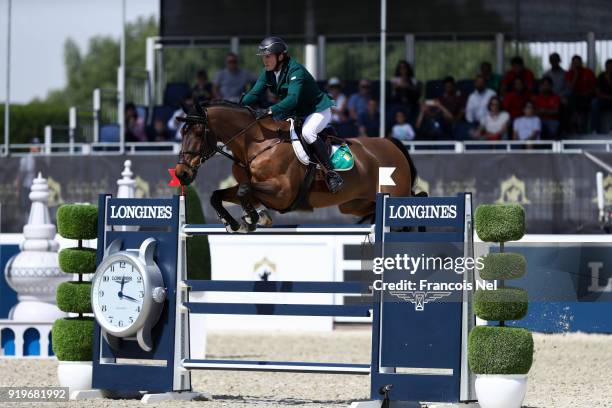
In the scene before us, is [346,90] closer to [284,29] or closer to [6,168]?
[284,29]

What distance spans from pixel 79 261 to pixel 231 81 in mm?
8710

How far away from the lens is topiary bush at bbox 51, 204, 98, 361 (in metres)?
8.37

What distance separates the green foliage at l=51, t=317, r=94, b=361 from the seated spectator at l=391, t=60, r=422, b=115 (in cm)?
823

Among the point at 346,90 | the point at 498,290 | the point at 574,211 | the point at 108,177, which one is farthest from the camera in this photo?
the point at 346,90

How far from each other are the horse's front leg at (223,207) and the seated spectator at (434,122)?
22.3 feet

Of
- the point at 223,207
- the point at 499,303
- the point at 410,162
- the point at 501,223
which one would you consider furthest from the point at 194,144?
the point at 499,303

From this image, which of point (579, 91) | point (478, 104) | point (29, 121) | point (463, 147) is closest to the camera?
point (463, 147)

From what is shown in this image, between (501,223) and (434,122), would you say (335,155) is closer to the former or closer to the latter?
(501,223)

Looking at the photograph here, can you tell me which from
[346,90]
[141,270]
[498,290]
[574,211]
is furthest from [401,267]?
[346,90]

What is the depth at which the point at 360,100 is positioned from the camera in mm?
16016

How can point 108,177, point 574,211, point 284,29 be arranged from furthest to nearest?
point 284,29 < point 108,177 < point 574,211

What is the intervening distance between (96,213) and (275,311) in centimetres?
155

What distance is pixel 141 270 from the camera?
312 inches

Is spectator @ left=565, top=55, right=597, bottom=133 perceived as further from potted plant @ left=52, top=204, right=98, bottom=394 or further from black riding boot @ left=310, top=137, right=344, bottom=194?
potted plant @ left=52, top=204, right=98, bottom=394
